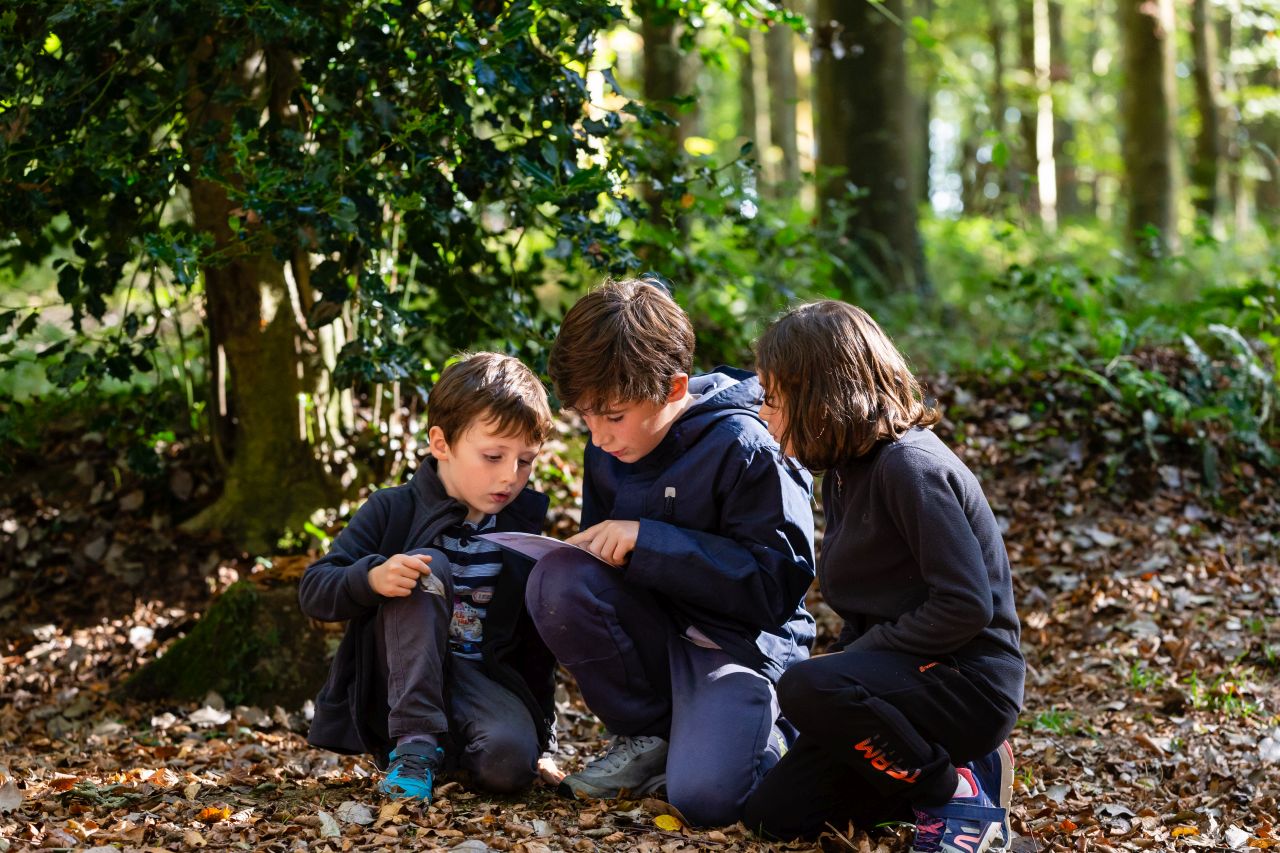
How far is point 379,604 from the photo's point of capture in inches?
119

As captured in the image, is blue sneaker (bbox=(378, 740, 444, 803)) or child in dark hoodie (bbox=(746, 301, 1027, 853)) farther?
blue sneaker (bbox=(378, 740, 444, 803))

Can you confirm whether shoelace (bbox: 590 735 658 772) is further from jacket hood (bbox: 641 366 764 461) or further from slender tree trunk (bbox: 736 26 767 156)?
slender tree trunk (bbox: 736 26 767 156)

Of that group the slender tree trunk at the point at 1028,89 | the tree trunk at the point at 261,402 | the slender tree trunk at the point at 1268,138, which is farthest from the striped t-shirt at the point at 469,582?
the slender tree trunk at the point at 1028,89

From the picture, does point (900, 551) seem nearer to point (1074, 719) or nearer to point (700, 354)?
point (1074, 719)

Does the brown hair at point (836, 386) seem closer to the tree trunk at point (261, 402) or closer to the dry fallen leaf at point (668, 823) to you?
the dry fallen leaf at point (668, 823)

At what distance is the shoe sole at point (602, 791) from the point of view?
10.1 ft

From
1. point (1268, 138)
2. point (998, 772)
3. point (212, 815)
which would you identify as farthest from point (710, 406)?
point (1268, 138)

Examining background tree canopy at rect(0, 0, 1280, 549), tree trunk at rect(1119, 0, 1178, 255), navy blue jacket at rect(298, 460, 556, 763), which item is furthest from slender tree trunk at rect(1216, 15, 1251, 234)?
navy blue jacket at rect(298, 460, 556, 763)

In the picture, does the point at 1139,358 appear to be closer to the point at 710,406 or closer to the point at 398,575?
the point at 710,406

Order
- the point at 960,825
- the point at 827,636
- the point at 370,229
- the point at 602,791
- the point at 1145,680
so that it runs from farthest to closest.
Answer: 1. the point at 827,636
2. the point at 1145,680
3. the point at 370,229
4. the point at 602,791
5. the point at 960,825

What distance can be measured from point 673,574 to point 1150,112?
845 cm

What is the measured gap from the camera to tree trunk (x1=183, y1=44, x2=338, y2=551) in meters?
4.65

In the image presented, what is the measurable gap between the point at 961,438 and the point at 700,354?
4.64 ft

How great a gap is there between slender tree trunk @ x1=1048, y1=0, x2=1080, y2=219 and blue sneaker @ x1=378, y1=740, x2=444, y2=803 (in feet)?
59.2
